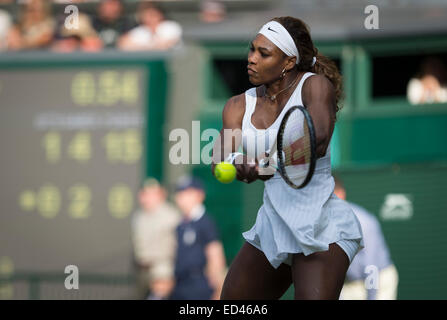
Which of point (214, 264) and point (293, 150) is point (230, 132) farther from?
point (214, 264)

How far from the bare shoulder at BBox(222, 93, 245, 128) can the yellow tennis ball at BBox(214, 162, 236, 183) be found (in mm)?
488

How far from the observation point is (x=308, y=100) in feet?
13.5

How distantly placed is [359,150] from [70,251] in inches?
146

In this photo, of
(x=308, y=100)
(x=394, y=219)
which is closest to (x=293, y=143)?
(x=308, y=100)

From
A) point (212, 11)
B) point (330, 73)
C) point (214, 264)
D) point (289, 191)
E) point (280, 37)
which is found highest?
point (212, 11)

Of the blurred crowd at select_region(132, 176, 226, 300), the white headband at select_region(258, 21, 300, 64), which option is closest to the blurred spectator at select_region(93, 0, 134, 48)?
the blurred crowd at select_region(132, 176, 226, 300)

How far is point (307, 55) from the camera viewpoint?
172 inches

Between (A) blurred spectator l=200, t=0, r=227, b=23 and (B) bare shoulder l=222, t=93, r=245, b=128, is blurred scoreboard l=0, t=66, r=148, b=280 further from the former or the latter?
(B) bare shoulder l=222, t=93, r=245, b=128

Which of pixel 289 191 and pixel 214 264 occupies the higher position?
pixel 289 191

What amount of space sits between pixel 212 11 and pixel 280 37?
7871mm

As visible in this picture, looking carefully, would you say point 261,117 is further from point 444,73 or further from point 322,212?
point 444,73

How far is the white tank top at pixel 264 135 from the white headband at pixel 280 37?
149 mm

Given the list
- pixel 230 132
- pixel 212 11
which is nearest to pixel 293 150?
pixel 230 132
